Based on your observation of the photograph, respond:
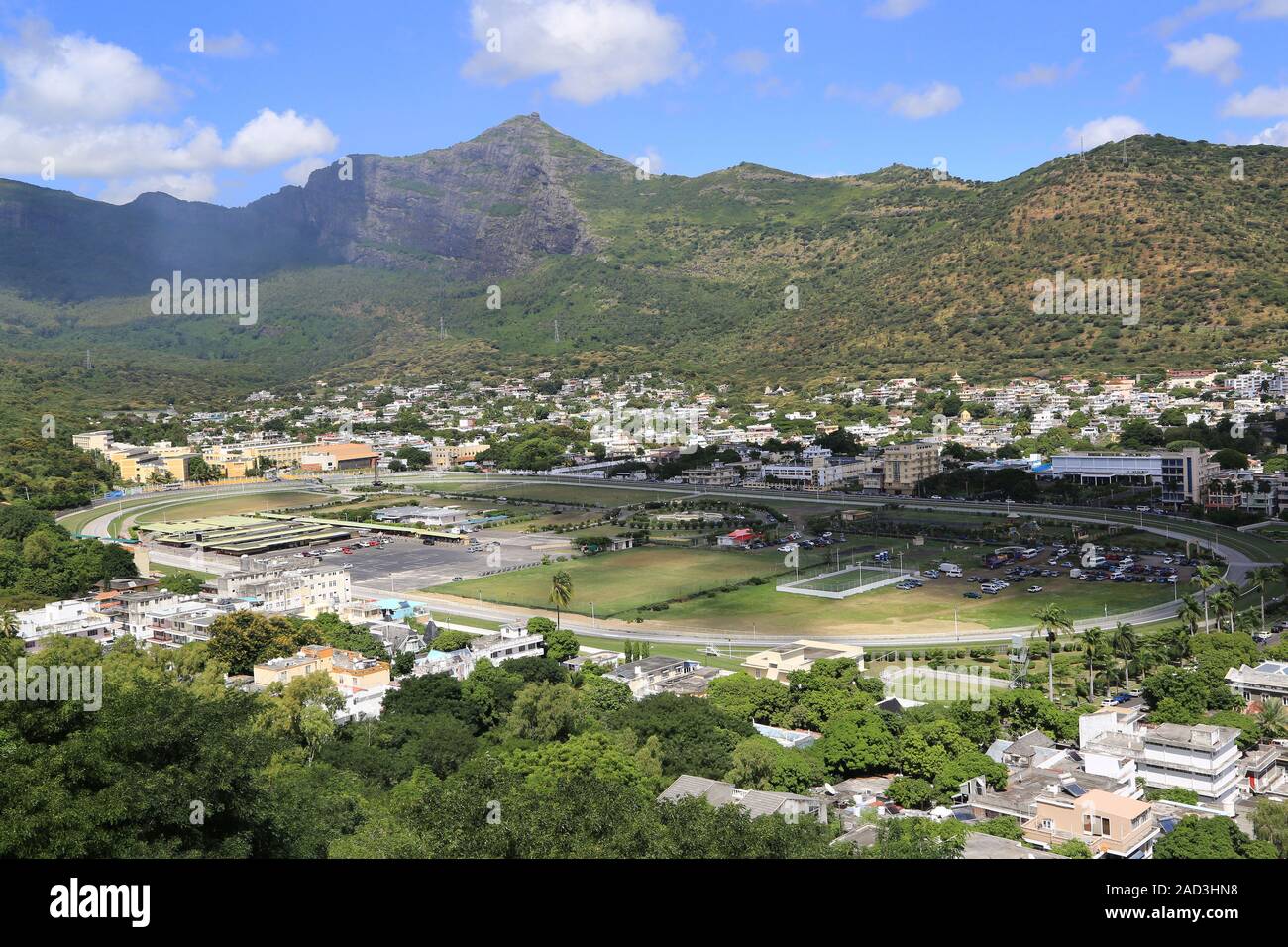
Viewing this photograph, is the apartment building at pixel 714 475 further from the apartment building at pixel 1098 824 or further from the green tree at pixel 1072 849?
the green tree at pixel 1072 849

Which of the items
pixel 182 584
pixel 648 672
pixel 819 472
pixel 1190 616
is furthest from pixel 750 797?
pixel 819 472

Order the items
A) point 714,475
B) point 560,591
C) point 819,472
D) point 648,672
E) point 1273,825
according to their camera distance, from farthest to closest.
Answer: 1. point 714,475
2. point 819,472
3. point 560,591
4. point 648,672
5. point 1273,825

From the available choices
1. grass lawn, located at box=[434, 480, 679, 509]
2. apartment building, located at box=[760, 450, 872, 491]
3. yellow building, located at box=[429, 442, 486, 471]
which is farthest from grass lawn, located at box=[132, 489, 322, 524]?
apartment building, located at box=[760, 450, 872, 491]

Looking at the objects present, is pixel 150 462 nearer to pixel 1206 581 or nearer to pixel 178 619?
pixel 178 619

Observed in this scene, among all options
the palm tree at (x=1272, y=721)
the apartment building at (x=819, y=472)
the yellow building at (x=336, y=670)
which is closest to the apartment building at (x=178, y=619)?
the yellow building at (x=336, y=670)

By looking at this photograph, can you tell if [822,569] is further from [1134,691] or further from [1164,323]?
[1164,323]
